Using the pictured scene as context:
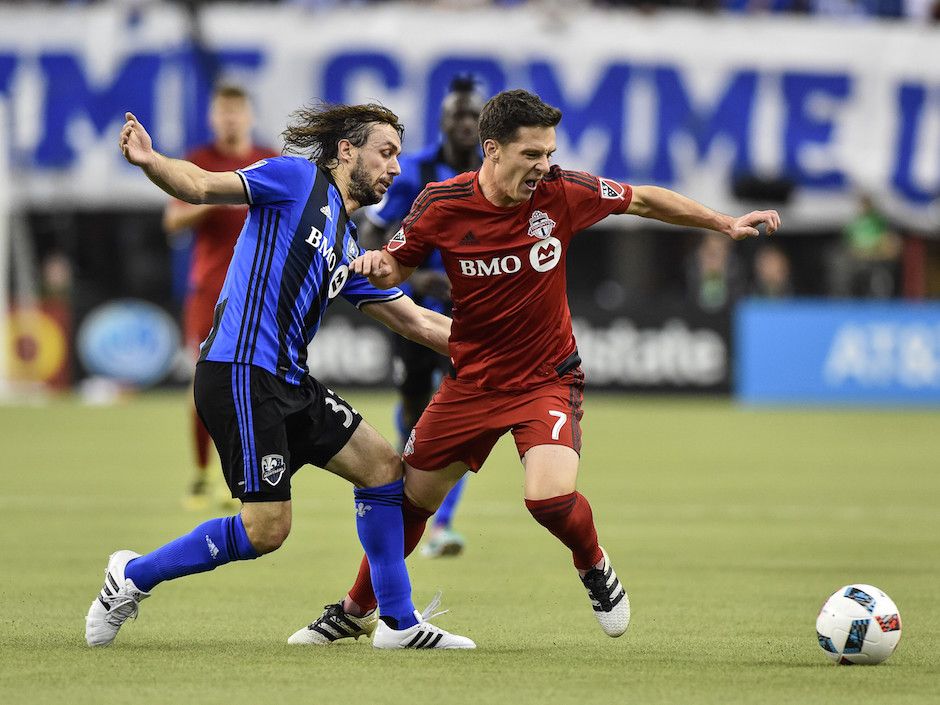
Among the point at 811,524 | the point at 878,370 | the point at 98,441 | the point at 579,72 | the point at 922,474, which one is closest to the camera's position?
the point at 811,524

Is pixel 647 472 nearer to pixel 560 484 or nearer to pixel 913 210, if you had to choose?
pixel 560 484

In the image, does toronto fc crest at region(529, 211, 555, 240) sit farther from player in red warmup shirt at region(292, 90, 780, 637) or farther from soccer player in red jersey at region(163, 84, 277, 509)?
soccer player in red jersey at region(163, 84, 277, 509)

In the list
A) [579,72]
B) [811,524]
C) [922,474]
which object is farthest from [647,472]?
[579,72]

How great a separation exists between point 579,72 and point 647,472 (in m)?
10.2

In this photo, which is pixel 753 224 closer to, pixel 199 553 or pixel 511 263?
pixel 511 263

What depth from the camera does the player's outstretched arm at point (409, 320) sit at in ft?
22.3

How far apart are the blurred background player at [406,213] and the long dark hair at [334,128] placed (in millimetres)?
2696

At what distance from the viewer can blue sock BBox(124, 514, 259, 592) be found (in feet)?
20.3

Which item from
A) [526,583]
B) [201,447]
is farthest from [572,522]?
[201,447]

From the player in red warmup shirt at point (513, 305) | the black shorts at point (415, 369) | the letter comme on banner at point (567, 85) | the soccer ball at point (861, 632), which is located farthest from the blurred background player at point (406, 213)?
the letter comme on banner at point (567, 85)

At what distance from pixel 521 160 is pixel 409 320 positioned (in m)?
0.89

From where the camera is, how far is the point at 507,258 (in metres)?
6.52

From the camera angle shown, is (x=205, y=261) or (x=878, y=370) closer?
(x=205, y=261)

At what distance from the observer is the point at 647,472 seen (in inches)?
545
